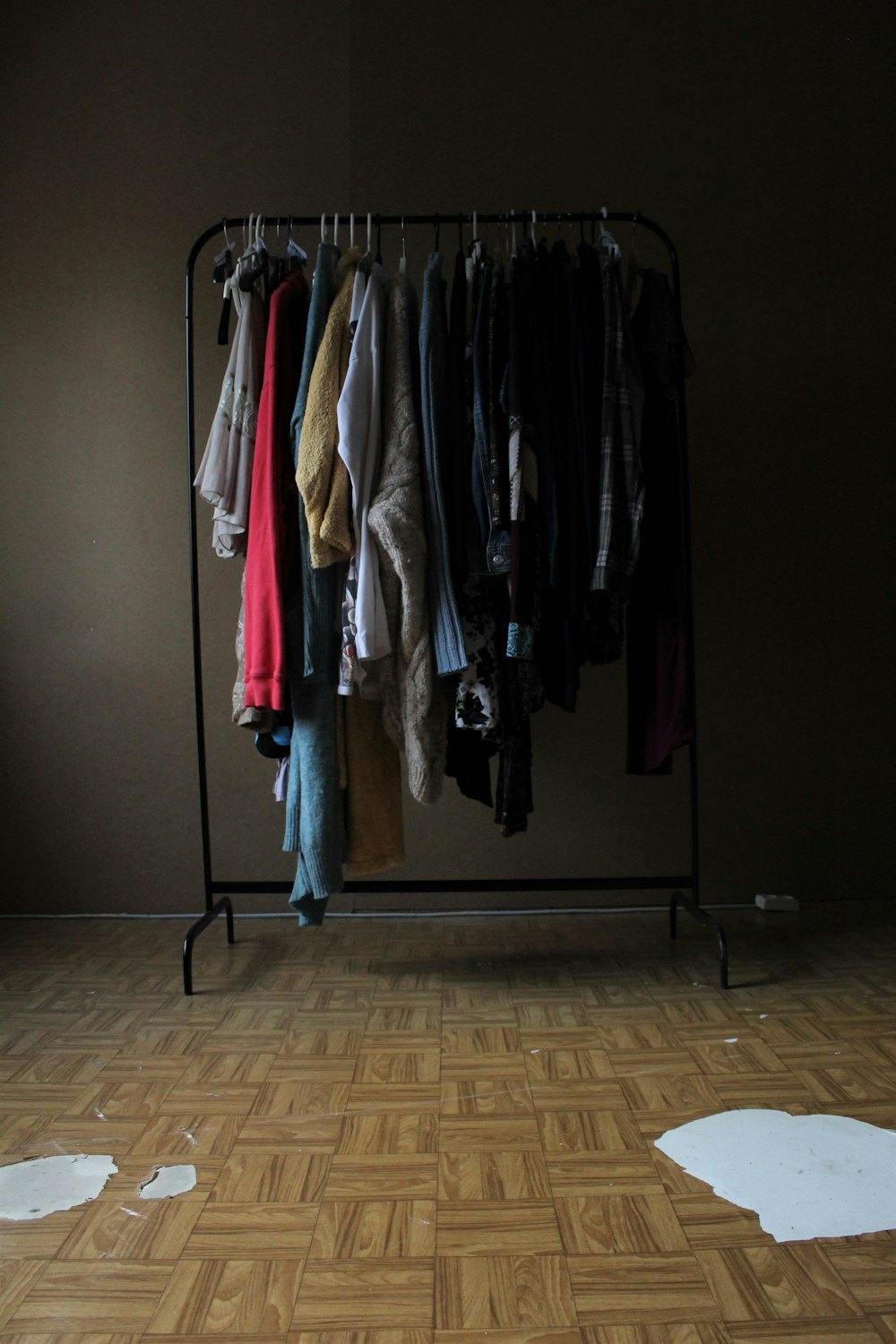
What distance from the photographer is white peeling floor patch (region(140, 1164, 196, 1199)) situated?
158 centimetres

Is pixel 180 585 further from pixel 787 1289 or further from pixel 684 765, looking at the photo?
pixel 787 1289

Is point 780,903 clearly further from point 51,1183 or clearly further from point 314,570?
point 51,1183

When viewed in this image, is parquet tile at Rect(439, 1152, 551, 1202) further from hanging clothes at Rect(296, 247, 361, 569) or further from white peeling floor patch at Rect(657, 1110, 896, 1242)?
hanging clothes at Rect(296, 247, 361, 569)

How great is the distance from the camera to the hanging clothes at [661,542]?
2.37m

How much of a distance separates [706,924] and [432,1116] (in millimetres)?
933

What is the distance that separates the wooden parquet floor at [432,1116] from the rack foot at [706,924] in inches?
1.8

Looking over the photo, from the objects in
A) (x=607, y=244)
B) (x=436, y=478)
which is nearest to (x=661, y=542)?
(x=436, y=478)

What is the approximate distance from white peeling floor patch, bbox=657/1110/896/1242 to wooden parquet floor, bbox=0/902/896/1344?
0.04m

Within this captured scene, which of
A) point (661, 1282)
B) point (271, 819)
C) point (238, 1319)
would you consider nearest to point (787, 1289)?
point (661, 1282)

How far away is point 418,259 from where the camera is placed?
2.95 meters

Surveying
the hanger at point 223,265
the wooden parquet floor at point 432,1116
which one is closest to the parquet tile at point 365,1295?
the wooden parquet floor at point 432,1116

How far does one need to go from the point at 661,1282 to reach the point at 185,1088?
96 cm

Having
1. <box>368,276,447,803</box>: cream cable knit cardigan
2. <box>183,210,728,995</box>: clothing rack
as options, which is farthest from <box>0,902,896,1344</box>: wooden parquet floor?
<box>368,276,447,803</box>: cream cable knit cardigan

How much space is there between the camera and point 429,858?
3057mm
